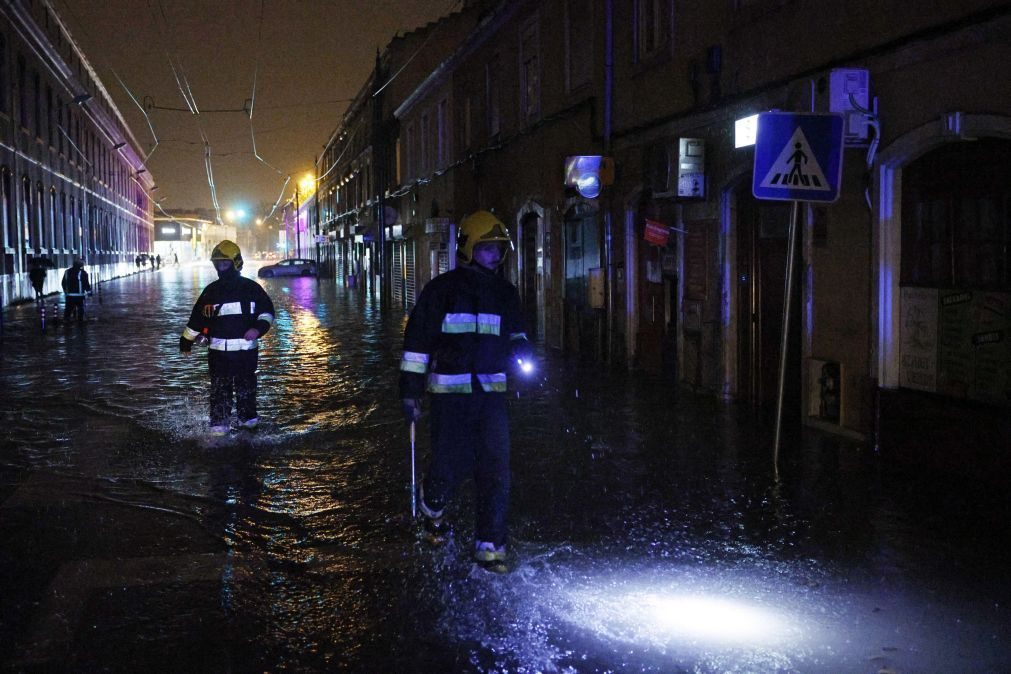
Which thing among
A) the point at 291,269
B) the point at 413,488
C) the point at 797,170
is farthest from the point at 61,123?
the point at 413,488

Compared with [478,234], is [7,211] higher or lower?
higher

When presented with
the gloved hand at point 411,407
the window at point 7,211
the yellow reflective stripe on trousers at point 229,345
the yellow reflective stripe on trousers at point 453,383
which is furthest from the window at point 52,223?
the yellow reflective stripe on trousers at point 453,383

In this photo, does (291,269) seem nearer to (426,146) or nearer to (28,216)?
(28,216)

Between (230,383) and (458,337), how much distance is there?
15.0ft

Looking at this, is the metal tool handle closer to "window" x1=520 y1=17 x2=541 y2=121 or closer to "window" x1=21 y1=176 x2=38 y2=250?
"window" x1=520 y1=17 x2=541 y2=121

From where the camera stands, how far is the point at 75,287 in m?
23.0

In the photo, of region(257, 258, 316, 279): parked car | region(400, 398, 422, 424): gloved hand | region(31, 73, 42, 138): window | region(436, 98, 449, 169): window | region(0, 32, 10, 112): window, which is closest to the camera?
region(400, 398, 422, 424): gloved hand

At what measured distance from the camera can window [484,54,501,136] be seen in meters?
21.8

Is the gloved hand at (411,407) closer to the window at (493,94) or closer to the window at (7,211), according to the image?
the window at (493,94)

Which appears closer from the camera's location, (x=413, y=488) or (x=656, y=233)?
(x=413, y=488)

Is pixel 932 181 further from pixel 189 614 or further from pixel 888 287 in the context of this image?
pixel 189 614

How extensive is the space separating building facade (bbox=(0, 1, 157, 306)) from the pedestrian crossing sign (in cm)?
2777

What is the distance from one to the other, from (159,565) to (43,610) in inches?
31.6

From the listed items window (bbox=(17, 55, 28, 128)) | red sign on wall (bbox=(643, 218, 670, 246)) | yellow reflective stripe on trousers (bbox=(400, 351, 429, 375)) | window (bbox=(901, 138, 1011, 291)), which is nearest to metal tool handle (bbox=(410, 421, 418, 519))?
yellow reflective stripe on trousers (bbox=(400, 351, 429, 375))
